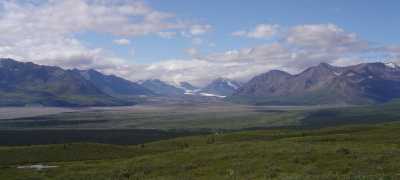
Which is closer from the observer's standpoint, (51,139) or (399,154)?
Result: (399,154)

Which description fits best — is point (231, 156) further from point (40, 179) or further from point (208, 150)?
point (40, 179)

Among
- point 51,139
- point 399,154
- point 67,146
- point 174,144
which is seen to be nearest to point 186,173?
point 399,154

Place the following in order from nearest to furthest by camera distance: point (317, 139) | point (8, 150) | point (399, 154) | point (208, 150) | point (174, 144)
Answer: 1. point (399, 154)
2. point (208, 150)
3. point (317, 139)
4. point (8, 150)
5. point (174, 144)

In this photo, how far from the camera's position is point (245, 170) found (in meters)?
50.0

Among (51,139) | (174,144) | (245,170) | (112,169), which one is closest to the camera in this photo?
(245,170)

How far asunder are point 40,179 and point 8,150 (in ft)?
123

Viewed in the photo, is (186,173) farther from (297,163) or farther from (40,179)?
(40,179)

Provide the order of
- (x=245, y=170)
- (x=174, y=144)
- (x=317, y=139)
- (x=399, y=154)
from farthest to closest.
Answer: (x=174, y=144), (x=317, y=139), (x=399, y=154), (x=245, y=170)

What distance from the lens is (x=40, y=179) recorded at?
57625mm

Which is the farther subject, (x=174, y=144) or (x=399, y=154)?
(x=174, y=144)

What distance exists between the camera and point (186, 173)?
A: 52688mm

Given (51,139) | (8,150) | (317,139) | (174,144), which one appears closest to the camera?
(317,139)

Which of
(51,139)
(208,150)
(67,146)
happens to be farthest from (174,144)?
(51,139)

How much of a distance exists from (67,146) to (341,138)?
47990 millimetres
